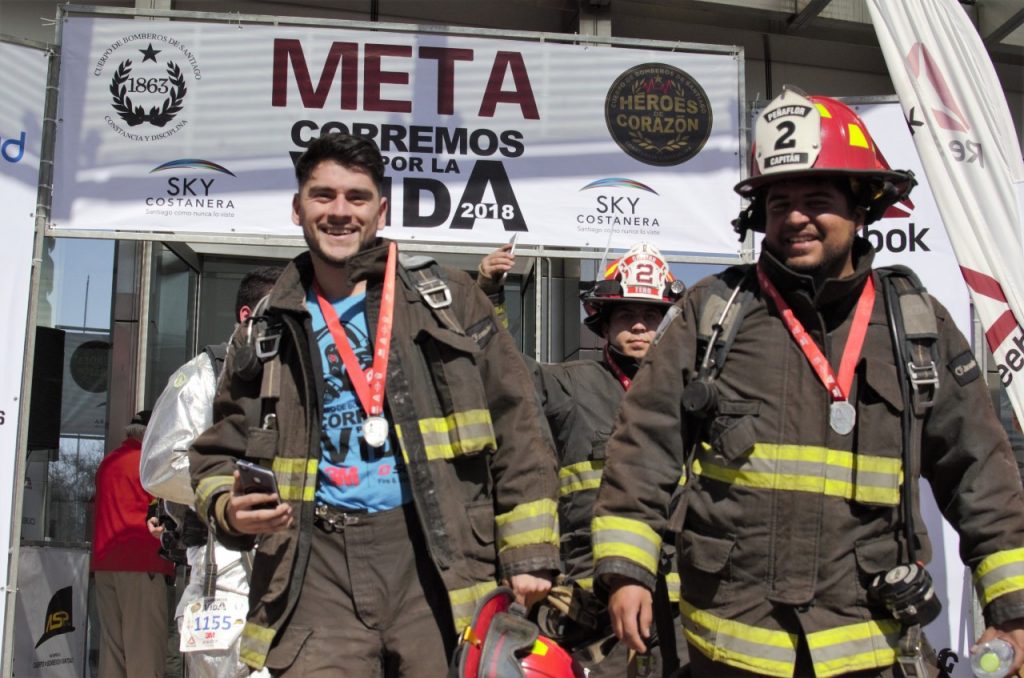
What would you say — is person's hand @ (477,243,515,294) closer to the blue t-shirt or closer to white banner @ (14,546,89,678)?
the blue t-shirt

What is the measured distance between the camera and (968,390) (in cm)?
319

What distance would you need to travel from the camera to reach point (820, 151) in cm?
327

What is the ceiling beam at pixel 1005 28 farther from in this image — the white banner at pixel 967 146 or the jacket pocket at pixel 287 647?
the jacket pocket at pixel 287 647

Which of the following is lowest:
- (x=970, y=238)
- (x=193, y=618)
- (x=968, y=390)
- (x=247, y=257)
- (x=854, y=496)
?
(x=193, y=618)

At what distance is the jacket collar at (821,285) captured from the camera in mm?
3199

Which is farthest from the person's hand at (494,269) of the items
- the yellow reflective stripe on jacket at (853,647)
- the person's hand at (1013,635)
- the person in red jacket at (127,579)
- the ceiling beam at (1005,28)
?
the ceiling beam at (1005,28)

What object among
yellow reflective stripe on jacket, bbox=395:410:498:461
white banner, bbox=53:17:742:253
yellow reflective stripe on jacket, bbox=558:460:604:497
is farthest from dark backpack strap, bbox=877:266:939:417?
white banner, bbox=53:17:742:253

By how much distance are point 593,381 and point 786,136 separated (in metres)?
2.44

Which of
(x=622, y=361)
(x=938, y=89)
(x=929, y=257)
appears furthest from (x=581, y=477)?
(x=929, y=257)

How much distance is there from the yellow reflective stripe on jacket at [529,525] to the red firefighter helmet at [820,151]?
1151 millimetres

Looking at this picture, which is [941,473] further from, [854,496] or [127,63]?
[127,63]

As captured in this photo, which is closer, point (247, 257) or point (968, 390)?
point (968, 390)

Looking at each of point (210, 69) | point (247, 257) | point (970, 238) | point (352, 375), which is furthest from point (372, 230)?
point (247, 257)

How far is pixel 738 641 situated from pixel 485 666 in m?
0.69
